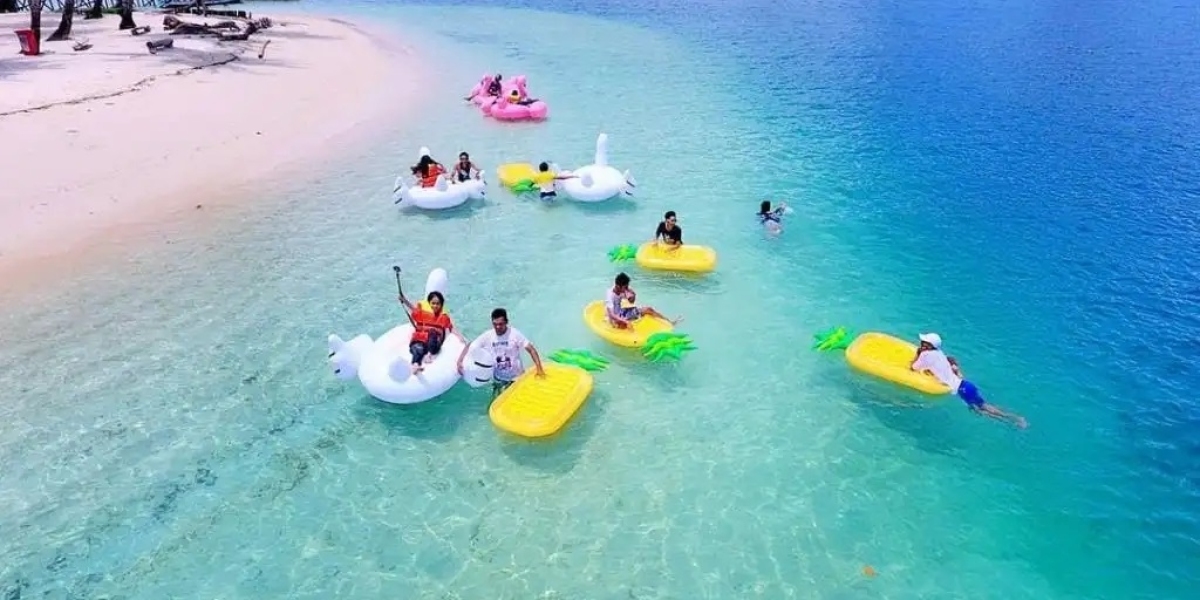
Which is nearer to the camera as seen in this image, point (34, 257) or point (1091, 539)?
point (1091, 539)

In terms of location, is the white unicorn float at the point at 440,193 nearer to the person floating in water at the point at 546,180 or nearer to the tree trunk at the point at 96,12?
the person floating in water at the point at 546,180

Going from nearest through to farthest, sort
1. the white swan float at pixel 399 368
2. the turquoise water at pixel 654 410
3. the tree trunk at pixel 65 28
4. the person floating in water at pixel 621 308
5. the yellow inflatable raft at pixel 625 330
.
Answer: the turquoise water at pixel 654 410 → the white swan float at pixel 399 368 → the yellow inflatable raft at pixel 625 330 → the person floating in water at pixel 621 308 → the tree trunk at pixel 65 28

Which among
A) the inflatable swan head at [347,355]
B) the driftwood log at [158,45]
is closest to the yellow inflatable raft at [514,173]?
the inflatable swan head at [347,355]

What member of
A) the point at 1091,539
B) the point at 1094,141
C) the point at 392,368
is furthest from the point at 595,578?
the point at 1094,141

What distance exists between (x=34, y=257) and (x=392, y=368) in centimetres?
787

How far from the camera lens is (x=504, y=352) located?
9695 mm

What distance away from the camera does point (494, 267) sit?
13.7m

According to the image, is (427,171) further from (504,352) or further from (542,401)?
(542,401)

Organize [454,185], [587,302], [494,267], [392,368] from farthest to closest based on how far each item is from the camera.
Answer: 1. [454,185]
2. [494,267]
3. [587,302]
4. [392,368]

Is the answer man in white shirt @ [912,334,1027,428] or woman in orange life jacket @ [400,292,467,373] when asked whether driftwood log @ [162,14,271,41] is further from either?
man in white shirt @ [912,334,1027,428]

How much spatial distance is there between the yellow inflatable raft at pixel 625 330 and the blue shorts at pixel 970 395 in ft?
12.3

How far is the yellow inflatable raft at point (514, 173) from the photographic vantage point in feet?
55.4

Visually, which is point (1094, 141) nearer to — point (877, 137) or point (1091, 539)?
point (877, 137)

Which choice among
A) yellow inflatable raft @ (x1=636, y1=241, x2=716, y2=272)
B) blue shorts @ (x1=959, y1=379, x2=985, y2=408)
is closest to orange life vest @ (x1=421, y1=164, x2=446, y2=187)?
yellow inflatable raft @ (x1=636, y1=241, x2=716, y2=272)
